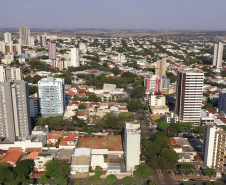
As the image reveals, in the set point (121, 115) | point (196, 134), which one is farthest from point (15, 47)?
point (196, 134)

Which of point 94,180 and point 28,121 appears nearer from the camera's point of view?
point 94,180

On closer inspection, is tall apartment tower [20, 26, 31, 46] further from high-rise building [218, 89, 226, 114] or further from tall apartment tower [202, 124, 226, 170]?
tall apartment tower [202, 124, 226, 170]

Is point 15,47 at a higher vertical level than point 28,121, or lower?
higher

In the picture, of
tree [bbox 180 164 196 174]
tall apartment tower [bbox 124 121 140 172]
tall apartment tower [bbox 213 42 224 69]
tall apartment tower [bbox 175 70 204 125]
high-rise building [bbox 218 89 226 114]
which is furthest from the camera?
tall apartment tower [bbox 213 42 224 69]

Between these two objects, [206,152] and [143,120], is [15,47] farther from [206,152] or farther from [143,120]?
[206,152]

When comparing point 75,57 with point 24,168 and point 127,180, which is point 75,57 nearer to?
point 24,168

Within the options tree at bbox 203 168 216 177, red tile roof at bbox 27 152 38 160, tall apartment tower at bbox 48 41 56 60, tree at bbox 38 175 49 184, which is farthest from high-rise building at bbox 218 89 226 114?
tall apartment tower at bbox 48 41 56 60

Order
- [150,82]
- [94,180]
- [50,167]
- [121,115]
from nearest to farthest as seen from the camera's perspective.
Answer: [94,180] → [50,167] → [121,115] → [150,82]

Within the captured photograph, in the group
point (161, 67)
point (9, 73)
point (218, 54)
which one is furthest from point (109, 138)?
point (218, 54)
